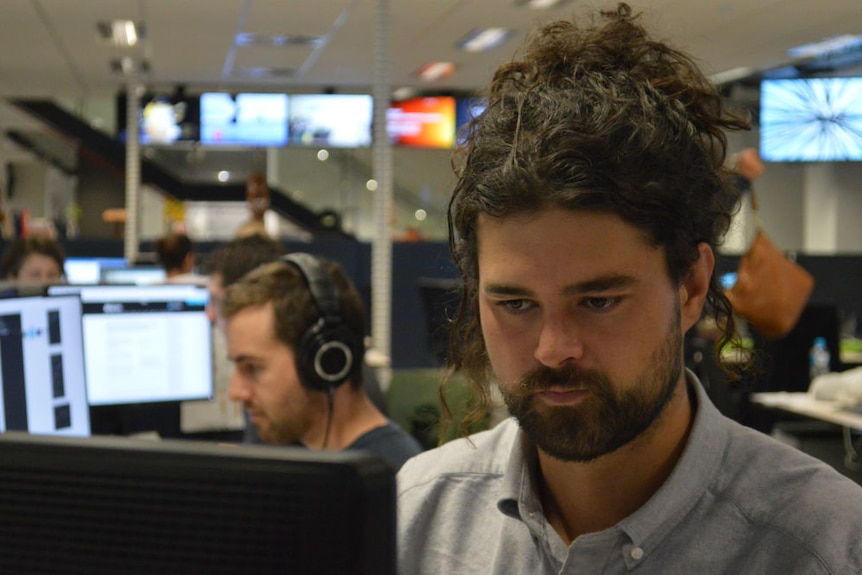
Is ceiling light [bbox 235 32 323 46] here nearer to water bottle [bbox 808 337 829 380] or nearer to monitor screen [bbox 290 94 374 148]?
monitor screen [bbox 290 94 374 148]

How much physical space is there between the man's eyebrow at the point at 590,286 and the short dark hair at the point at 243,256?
1.95 metres

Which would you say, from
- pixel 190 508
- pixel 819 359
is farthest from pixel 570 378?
pixel 819 359

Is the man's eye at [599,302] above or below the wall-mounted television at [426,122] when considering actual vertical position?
below

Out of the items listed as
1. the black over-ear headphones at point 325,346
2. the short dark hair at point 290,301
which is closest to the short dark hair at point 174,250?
the short dark hair at point 290,301

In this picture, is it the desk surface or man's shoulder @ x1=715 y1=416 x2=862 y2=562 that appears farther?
the desk surface

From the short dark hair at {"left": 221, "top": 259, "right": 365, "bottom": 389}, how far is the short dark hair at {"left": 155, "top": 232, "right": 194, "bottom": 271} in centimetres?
269

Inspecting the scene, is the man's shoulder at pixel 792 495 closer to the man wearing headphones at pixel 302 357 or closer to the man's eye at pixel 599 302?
the man's eye at pixel 599 302

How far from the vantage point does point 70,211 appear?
12781 mm

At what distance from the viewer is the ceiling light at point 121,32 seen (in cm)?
761

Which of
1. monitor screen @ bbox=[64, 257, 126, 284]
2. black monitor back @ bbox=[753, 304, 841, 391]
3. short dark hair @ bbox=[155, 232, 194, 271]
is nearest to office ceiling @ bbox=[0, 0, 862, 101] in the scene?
monitor screen @ bbox=[64, 257, 126, 284]

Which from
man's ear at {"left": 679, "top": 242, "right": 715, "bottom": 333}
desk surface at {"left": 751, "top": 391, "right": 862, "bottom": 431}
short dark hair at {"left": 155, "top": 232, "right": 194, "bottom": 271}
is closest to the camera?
man's ear at {"left": 679, "top": 242, "right": 715, "bottom": 333}

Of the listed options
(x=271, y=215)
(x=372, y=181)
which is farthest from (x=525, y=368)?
(x=271, y=215)

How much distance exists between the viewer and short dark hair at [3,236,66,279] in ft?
12.7

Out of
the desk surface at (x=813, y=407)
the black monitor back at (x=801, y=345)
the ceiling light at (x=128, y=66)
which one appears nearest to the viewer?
the desk surface at (x=813, y=407)
